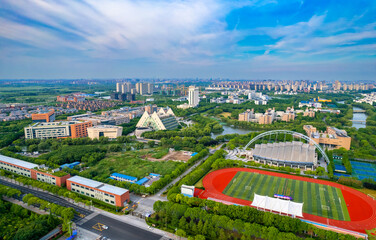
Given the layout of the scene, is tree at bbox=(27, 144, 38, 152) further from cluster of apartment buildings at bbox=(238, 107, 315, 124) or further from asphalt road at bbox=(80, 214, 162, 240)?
cluster of apartment buildings at bbox=(238, 107, 315, 124)

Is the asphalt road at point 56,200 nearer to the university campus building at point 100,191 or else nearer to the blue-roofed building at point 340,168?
the university campus building at point 100,191

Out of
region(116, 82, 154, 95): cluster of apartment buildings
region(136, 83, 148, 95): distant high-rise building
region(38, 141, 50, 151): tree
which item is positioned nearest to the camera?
region(38, 141, 50, 151): tree

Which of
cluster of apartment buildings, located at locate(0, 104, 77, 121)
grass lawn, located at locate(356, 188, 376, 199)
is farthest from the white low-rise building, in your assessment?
grass lawn, located at locate(356, 188, 376, 199)

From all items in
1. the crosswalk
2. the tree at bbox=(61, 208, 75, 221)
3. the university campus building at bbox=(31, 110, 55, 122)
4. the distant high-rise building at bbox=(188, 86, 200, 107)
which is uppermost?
the distant high-rise building at bbox=(188, 86, 200, 107)

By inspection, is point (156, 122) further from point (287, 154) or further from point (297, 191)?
point (297, 191)

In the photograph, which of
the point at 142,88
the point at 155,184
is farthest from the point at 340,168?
the point at 142,88

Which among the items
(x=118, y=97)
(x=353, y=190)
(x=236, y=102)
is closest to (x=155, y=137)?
(x=353, y=190)

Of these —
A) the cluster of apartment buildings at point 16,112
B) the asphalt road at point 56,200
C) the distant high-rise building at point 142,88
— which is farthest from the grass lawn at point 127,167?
the distant high-rise building at point 142,88
